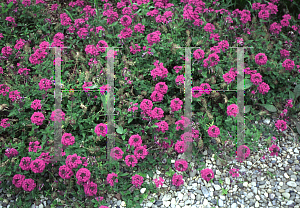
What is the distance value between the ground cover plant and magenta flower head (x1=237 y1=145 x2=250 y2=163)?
1cm

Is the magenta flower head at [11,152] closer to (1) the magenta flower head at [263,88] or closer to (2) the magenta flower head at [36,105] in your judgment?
(2) the magenta flower head at [36,105]


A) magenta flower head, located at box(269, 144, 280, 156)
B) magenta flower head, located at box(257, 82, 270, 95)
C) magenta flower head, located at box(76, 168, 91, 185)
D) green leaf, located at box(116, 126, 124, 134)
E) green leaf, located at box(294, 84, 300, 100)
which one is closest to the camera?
magenta flower head, located at box(76, 168, 91, 185)

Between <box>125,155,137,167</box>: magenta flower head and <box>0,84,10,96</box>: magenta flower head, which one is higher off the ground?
<box>0,84,10,96</box>: magenta flower head

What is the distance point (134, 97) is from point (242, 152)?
55.2 inches

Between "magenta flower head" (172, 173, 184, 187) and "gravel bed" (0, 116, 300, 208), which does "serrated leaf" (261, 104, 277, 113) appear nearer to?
"gravel bed" (0, 116, 300, 208)

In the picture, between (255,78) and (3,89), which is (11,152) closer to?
(3,89)

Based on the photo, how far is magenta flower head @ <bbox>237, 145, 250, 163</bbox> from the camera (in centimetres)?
287

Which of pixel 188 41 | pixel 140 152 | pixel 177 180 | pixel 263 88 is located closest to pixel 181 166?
pixel 177 180

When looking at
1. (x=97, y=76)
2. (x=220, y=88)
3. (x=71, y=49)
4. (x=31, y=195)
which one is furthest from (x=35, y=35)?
(x=220, y=88)

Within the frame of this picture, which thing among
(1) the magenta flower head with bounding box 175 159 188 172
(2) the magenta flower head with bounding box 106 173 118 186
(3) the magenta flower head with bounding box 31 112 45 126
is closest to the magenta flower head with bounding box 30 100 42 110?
(3) the magenta flower head with bounding box 31 112 45 126

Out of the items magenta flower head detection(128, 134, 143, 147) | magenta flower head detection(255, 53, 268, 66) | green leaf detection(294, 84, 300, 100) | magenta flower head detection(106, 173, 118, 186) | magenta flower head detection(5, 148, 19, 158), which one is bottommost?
magenta flower head detection(106, 173, 118, 186)

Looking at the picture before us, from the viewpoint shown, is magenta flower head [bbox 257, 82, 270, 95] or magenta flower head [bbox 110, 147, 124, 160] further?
Answer: magenta flower head [bbox 257, 82, 270, 95]

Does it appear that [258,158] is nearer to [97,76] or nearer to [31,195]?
[97,76]

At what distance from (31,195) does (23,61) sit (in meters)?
1.86
